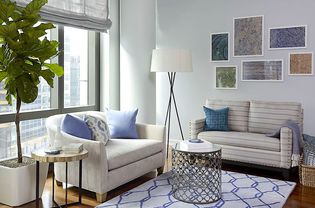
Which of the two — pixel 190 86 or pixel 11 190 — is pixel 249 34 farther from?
pixel 11 190

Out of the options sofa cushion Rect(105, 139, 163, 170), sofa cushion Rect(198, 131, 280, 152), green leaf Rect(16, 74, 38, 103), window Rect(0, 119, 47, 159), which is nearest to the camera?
green leaf Rect(16, 74, 38, 103)

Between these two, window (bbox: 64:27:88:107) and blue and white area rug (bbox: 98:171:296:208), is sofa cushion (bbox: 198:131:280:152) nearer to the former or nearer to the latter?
blue and white area rug (bbox: 98:171:296:208)

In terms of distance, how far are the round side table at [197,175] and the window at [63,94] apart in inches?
77.4

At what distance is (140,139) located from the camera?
4.20 metres

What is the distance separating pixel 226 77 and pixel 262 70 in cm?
59

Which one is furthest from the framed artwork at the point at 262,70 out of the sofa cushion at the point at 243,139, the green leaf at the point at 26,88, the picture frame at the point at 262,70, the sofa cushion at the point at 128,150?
the green leaf at the point at 26,88

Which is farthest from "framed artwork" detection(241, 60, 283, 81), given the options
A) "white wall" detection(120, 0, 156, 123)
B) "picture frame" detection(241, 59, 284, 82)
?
"white wall" detection(120, 0, 156, 123)

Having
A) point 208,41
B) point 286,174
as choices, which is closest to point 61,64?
point 208,41

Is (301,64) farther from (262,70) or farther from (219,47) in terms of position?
(219,47)

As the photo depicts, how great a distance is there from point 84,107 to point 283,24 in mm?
3265

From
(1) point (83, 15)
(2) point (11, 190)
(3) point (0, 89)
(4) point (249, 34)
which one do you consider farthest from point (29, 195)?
(4) point (249, 34)

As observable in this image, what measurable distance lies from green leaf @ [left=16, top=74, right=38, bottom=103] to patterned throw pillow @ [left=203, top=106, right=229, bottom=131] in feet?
8.50

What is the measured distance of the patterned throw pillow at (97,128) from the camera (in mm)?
3598

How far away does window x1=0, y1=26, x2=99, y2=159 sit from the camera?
388 cm
